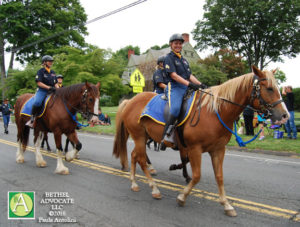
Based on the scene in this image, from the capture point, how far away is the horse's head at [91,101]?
5625 millimetres

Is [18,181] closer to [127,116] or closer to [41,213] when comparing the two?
[41,213]

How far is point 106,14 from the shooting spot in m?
11.3

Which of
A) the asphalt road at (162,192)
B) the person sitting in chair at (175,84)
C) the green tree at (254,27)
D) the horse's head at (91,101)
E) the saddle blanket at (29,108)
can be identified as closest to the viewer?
the asphalt road at (162,192)

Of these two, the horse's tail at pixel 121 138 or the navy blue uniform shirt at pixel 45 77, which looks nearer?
the horse's tail at pixel 121 138

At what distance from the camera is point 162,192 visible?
14.2 feet

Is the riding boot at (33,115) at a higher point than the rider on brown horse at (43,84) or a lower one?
lower

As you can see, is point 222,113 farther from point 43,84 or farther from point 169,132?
point 43,84

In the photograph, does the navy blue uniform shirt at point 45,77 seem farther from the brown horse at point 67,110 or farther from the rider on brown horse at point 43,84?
the brown horse at point 67,110

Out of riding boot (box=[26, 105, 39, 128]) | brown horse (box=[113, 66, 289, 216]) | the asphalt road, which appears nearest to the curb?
the asphalt road

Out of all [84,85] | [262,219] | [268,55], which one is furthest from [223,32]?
A: [262,219]

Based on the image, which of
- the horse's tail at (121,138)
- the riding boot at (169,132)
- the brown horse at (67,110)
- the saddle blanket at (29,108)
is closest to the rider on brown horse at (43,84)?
the saddle blanket at (29,108)
